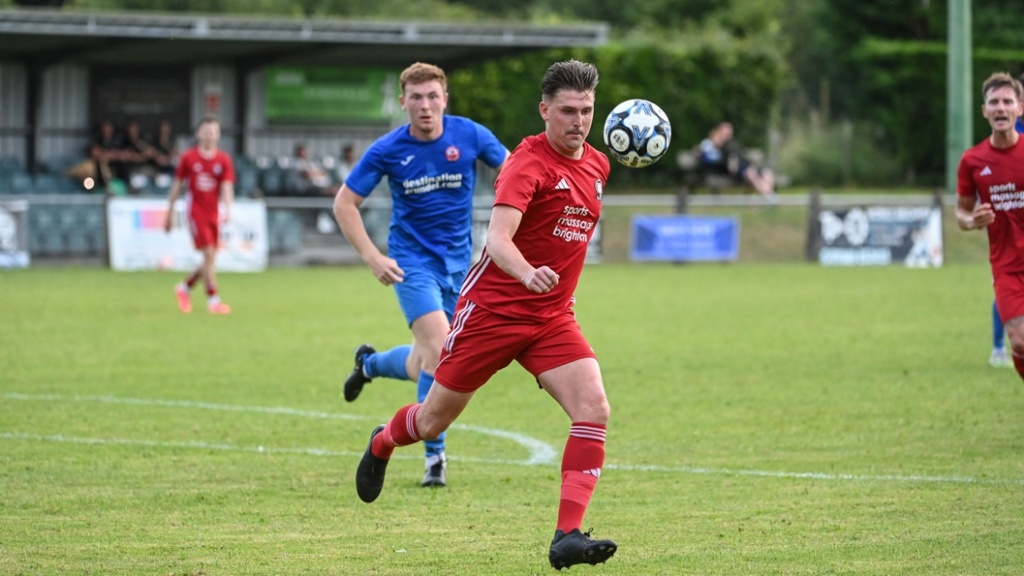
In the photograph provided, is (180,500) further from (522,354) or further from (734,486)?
(734,486)

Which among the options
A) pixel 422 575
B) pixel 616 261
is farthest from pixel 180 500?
pixel 616 261

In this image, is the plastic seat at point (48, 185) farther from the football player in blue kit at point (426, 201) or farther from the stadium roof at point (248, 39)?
the football player in blue kit at point (426, 201)

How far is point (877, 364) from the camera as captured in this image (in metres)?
13.1

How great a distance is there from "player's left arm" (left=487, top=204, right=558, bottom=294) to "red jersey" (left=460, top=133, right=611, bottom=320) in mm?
117

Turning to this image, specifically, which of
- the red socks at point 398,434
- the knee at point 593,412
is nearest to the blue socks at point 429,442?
the red socks at point 398,434

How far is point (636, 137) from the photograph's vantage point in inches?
249

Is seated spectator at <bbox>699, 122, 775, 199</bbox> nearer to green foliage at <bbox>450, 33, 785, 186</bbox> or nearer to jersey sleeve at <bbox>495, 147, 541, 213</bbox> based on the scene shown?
green foliage at <bbox>450, 33, 785, 186</bbox>

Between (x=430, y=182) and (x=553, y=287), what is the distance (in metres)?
2.54

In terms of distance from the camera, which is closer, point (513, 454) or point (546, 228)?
point (546, 228)

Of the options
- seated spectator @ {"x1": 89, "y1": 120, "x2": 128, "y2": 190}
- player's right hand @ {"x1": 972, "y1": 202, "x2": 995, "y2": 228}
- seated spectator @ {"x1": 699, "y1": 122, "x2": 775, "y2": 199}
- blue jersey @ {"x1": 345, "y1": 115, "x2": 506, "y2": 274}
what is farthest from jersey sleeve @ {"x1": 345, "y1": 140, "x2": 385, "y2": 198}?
seated spectator @ {"x1": 699, "y1": 122, "x2": 775, "y2": 199}

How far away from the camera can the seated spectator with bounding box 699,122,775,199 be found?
3375 cm

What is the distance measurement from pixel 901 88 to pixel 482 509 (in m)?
37.5

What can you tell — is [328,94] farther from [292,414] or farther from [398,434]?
[398,434]

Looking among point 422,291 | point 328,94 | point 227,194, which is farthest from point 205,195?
point 328,94
